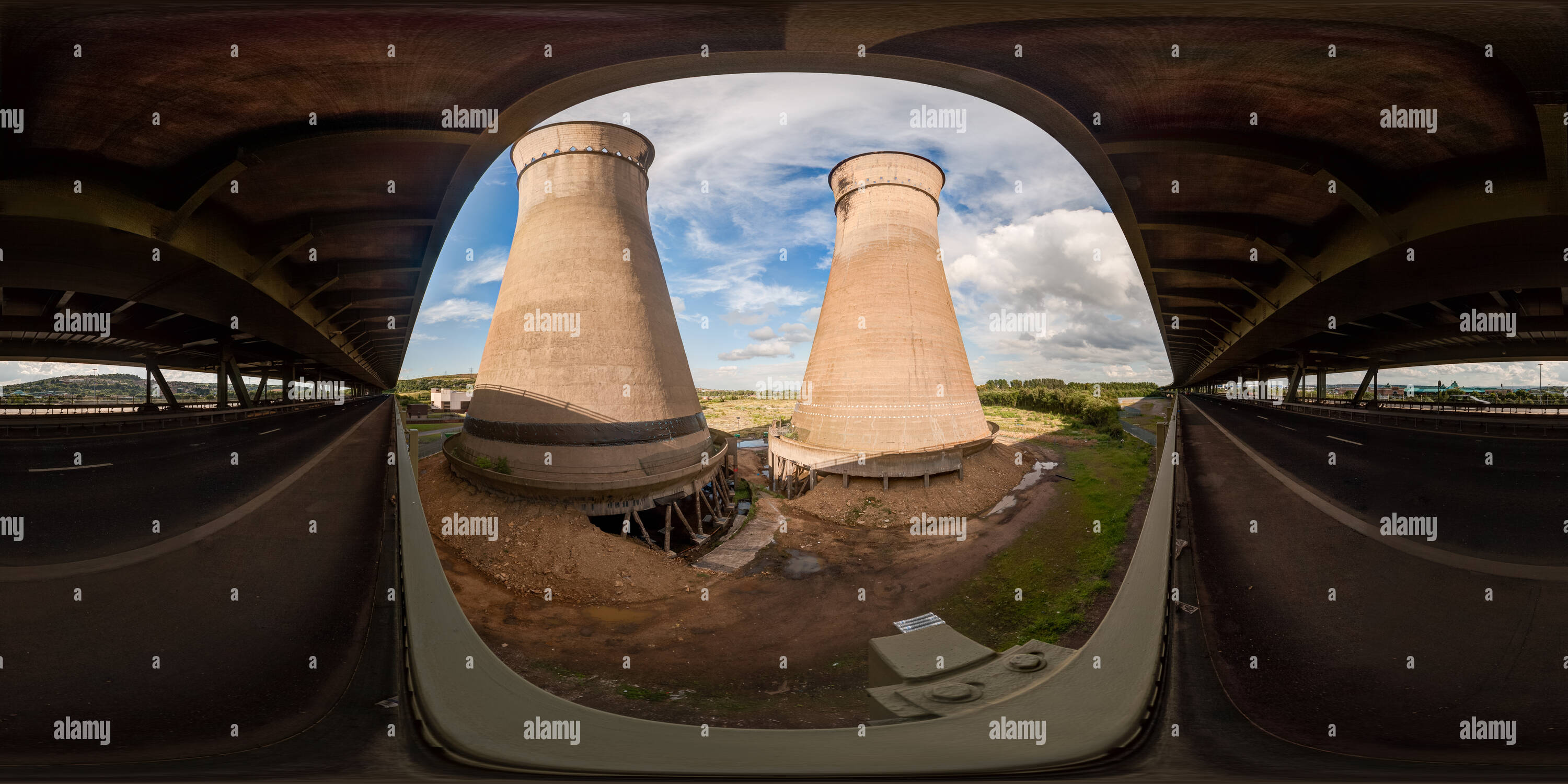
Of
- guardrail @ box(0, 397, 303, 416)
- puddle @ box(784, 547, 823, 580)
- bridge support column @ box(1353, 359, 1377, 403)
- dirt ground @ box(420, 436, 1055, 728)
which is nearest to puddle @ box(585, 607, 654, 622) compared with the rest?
dirt ground @ box(420, 436, 1055, 728)

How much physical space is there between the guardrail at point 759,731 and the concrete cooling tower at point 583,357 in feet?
22.8

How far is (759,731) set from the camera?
1.85m

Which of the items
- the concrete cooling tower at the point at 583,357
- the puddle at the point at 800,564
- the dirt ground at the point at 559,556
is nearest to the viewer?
the dirt ground at the point at 559,556

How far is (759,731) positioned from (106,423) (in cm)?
2315

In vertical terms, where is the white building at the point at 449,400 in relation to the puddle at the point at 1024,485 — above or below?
above

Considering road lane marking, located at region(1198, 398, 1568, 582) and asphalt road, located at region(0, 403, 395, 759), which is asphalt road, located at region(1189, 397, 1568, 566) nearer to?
road lane marking, located at region(1198, 398, 1568, 582)

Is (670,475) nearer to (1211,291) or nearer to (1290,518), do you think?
(1290,518)

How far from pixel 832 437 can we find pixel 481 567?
382 inches

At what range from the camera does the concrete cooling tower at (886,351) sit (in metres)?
13.9

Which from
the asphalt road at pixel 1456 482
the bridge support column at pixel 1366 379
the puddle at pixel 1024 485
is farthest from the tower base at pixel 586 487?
the bridge support column at pixel 1366 379

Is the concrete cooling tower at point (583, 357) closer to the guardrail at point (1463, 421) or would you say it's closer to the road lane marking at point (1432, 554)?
the road lane marking at point (1432, 554)

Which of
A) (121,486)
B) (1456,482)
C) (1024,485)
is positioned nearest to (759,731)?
(121,486)

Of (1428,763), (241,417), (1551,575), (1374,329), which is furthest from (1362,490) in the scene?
(241,417)

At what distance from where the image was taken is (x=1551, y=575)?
2969 millimetres
